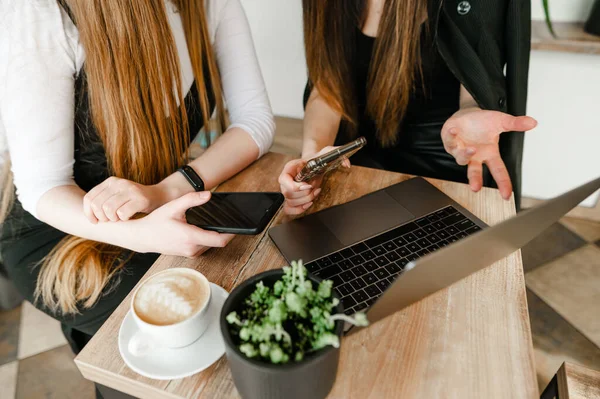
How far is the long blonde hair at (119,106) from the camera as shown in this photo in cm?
77

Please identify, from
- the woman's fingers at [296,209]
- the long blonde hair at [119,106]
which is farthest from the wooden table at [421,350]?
the long blonde hair at [119,106]

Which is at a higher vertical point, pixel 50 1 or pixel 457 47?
pixel 50 1

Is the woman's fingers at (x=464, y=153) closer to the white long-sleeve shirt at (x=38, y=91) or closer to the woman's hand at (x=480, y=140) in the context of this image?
the woman's hand at (x=480, y=140)

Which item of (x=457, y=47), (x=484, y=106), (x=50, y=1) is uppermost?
(x=50, y=1)

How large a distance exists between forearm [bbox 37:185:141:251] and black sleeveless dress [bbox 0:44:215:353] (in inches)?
4.8

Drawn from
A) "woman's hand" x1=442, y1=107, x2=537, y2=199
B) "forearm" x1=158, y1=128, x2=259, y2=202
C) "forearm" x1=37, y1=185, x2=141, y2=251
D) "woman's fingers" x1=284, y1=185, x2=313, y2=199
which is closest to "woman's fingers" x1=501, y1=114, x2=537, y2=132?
"woman's hand" x1=442, y1=107, x2=537, y2=199

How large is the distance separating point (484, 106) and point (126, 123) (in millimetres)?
875

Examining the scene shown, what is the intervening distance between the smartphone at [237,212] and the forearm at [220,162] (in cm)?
12

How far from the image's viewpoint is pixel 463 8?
3.37 ft

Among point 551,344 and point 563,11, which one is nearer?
point 551,344

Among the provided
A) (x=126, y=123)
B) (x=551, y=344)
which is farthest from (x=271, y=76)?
(x=551, y=344)

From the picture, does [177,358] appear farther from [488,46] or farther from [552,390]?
[488,46]

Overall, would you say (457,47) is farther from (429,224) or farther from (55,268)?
(55,268)

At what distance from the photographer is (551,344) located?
1.36m
